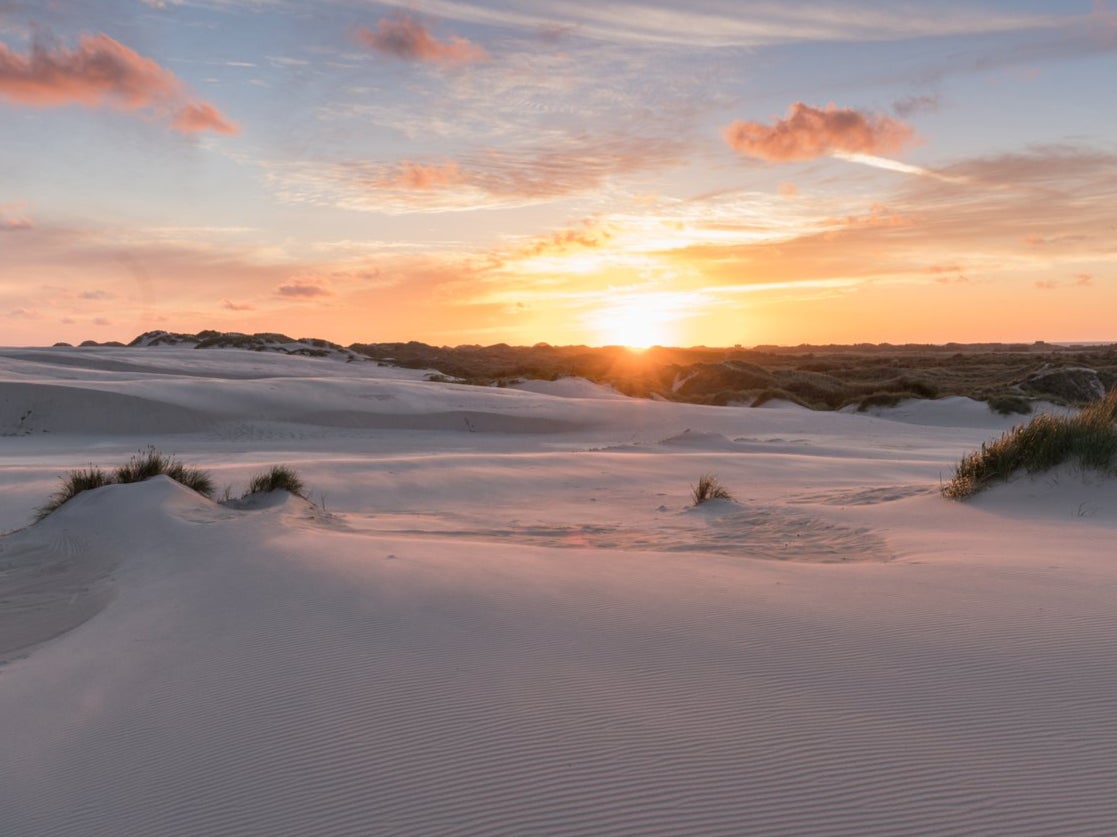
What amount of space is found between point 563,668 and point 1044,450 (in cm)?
702

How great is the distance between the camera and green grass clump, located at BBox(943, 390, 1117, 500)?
8664mm

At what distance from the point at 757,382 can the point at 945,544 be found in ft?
93.7

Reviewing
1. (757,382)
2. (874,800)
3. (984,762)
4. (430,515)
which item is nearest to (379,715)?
(874,800)

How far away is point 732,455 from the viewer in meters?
15.3

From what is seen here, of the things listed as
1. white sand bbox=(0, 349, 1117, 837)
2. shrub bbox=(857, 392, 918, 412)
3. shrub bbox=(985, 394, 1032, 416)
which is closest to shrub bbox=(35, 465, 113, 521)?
white sand bbox=(0, 349, 1117, 837)

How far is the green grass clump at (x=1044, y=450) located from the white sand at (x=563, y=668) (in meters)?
0.21

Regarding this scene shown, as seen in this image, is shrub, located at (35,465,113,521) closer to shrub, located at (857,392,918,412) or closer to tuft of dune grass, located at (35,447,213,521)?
tuft of dune grass, located at (35,447,213,521)

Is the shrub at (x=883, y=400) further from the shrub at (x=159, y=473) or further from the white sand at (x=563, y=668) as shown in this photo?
the shrub at (x=159, y=473)

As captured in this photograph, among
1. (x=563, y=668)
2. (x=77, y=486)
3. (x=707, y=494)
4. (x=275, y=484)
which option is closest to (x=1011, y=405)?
(x=707, y=494)

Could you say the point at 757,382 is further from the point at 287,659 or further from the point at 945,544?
the point at 287,659

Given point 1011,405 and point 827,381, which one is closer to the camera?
point 1011,405

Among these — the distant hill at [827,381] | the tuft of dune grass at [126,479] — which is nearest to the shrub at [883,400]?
the distant hill at [827,381]

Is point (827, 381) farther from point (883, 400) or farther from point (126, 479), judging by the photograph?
point (126, 479)

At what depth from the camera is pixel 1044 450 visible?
884cm
